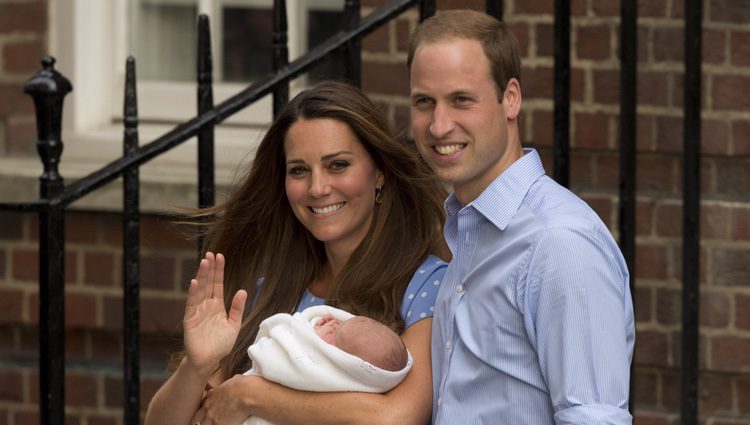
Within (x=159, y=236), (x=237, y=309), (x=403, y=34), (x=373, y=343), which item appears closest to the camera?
(x=373, y=343)

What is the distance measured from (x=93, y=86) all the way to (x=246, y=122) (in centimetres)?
57

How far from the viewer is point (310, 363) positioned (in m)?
2.95

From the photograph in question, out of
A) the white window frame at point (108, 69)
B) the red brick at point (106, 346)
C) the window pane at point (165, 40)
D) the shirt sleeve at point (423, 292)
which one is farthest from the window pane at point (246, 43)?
the shirt sleeve at point (423, 292)

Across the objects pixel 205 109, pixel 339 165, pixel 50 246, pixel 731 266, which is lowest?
pixel 731 266

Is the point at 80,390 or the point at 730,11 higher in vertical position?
the point at 730,11

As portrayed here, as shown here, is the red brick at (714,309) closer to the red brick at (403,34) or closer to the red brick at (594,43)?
the red brick at (594,43)

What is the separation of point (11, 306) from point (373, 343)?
7.98 feet

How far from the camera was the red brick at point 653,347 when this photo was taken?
4.20 metres

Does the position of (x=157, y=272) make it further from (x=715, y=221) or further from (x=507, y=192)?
(x=507, y=192)

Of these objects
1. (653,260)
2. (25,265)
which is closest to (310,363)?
(653,260)

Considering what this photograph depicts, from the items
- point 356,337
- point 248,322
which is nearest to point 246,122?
point 248,322

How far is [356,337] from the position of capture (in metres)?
2.92

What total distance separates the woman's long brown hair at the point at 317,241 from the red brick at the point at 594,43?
1.02 meters

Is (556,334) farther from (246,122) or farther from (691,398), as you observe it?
(246,122)
